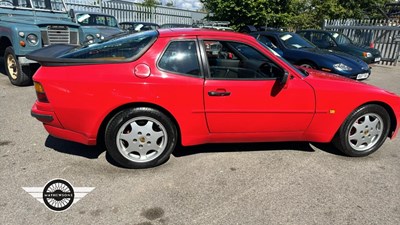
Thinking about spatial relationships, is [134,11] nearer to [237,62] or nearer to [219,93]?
[237,62]

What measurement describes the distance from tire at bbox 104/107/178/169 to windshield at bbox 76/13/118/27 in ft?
22.0

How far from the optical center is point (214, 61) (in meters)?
3.28

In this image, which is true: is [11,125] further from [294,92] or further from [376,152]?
[376,152]

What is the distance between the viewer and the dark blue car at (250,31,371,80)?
23.7ft

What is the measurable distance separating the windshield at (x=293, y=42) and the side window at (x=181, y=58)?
19.4 feet

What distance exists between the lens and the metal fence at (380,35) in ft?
45.0

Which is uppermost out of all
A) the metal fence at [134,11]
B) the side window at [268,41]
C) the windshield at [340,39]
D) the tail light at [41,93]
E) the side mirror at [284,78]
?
the side mirror at [284,78]

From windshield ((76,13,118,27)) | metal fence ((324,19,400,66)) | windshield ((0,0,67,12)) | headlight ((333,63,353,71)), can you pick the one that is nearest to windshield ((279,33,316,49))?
Result: headlight ((333,63,353,71))

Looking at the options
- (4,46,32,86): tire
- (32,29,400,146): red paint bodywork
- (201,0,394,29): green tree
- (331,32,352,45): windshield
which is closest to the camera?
(32,29,400,146): red paint bodywork

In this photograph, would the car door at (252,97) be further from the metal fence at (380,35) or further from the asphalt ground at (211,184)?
the metal fence at (380,35)

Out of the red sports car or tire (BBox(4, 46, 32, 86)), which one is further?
tire (BBox(4, 46, 32, 86))

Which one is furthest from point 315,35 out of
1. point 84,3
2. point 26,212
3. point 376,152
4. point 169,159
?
Answer: point 84,3

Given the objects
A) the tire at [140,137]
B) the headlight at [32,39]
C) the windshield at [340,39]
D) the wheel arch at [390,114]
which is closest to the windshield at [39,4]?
the headlight at [32,39]

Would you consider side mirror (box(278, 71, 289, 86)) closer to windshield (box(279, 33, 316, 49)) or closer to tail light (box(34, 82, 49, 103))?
tail light (box(34, 82, 49, 103))
